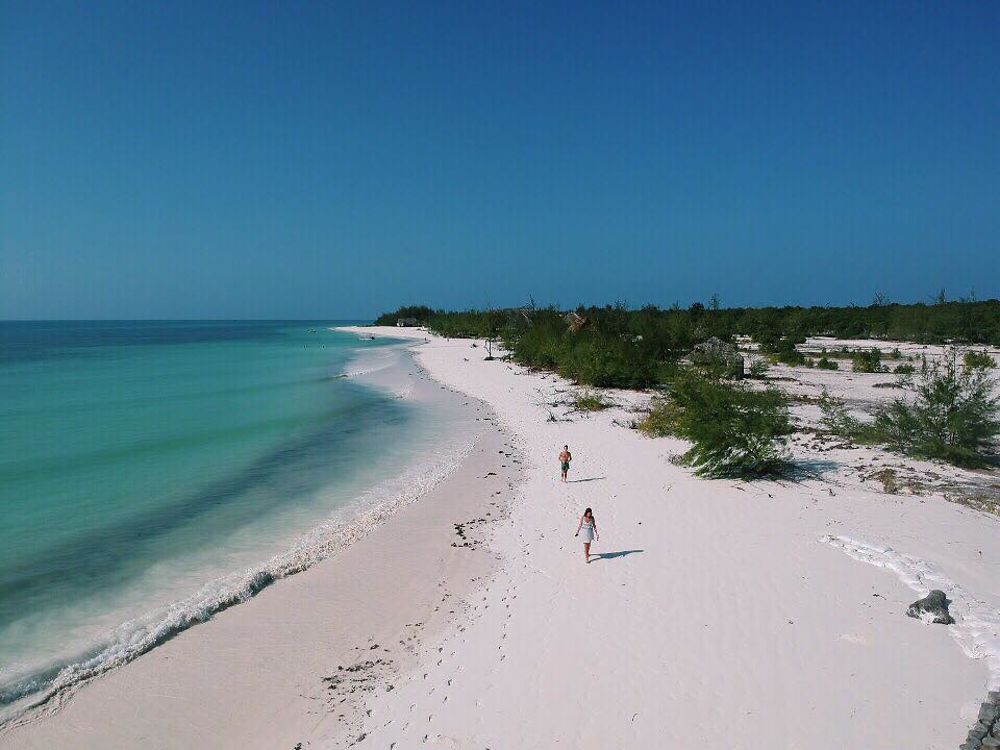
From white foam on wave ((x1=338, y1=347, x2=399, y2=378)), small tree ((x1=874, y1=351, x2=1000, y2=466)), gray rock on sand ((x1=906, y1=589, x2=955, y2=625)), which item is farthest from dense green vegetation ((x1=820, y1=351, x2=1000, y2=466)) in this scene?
white foam on wave ((x1=338, y1=347, x2=399, y2=378))

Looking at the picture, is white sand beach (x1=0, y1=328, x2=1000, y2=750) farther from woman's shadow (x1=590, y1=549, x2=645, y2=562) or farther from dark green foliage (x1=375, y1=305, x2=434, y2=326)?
dark green foliage (x1=375, y1=305, x2=434, y2=326)

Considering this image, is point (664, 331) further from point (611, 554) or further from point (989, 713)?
point (989, 713)

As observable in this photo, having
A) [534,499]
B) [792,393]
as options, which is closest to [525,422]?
[534,499]

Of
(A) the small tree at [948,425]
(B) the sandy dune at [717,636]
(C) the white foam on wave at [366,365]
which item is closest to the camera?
(B) the sandy dune at [717,636]

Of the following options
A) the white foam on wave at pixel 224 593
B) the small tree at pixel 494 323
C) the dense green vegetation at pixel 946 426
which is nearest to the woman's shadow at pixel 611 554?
the white foam on wave at pixel 224 593

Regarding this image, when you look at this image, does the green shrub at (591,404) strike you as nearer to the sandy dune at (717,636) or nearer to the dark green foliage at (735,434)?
the dark green foliage at (735,434)

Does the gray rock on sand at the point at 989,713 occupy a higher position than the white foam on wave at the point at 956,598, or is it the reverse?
the gray rock on sand at the point at 989,713

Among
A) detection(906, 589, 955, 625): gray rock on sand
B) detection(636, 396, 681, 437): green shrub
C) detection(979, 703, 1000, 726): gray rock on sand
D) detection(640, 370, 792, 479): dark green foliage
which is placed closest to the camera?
detection(979, 703, 1000, 726): gray rock on sand
